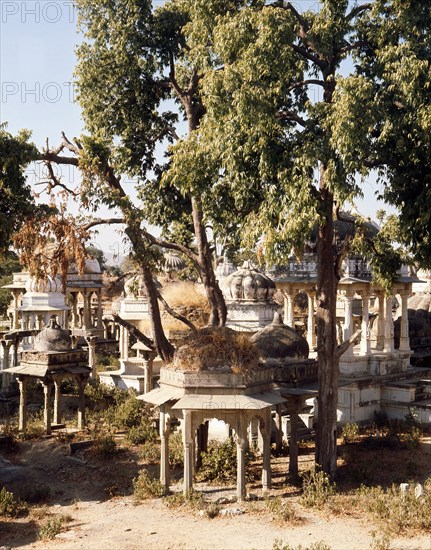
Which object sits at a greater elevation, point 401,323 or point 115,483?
point 401,323

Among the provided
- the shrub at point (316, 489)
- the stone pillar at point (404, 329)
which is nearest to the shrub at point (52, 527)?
the shrub at point (316, 489)

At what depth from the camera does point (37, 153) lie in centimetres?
1516

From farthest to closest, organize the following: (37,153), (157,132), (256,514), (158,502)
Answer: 1. (157,132)
2. (37,153)
3. (158,502)
4. (256,514)

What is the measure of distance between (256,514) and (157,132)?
34.5 feet

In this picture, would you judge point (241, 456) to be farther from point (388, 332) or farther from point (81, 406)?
point (388, 332)

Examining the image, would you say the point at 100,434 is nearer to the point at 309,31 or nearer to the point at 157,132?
the point at 157,132

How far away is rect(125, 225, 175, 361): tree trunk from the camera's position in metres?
15.8

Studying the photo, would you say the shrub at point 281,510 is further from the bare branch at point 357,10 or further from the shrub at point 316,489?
the bare branch at point 357,10

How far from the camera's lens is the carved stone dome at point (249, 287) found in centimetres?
2538

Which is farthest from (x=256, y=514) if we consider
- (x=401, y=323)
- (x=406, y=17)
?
(x=401, y=323)

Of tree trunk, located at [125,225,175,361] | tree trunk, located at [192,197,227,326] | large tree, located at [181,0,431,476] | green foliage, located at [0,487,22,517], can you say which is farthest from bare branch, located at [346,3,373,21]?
green foliage, located at [0,487,22,517]

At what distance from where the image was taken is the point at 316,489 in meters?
13.5

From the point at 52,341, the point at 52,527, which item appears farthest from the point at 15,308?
the point at 52,527

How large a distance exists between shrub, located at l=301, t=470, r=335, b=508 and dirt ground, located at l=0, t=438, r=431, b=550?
25 centimetres
